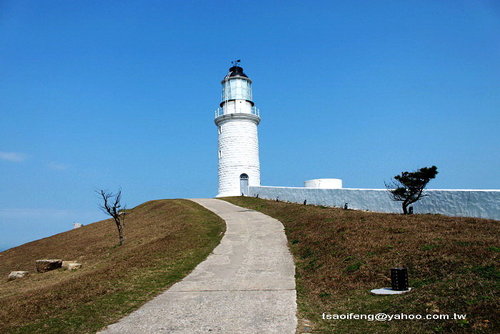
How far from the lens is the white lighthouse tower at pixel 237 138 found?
150 feet

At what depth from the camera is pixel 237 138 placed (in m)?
45.9

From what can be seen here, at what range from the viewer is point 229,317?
8414mm

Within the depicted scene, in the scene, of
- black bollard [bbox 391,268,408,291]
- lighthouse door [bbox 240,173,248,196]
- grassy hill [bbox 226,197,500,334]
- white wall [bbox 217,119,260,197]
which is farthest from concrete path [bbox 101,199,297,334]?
white wall [bbox 217,119,260,197]

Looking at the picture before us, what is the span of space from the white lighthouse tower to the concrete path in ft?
93.1

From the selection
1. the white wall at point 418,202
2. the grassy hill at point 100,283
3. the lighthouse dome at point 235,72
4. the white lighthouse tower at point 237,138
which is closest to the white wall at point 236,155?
the white lighthouse tower at point 237,138

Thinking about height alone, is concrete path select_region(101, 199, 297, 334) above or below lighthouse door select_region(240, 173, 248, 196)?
below

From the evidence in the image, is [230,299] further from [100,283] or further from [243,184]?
[243,184]

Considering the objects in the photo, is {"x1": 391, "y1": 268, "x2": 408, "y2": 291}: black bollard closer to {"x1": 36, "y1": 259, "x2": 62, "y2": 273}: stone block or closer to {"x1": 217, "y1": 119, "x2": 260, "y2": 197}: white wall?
{"x1": 36, "y1": 259, "x2": 62, "y2": 273}: stone block

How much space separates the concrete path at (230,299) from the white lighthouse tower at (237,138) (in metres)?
28.4

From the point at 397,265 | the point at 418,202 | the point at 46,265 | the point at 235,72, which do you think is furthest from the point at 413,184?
the point at 235,72

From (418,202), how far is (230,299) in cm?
1687

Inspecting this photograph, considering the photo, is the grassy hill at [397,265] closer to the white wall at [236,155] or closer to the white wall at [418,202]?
the white wall at [418,202]

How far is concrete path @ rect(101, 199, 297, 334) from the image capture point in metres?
7.88

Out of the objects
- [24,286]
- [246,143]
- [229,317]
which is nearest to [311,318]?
[229,317]
